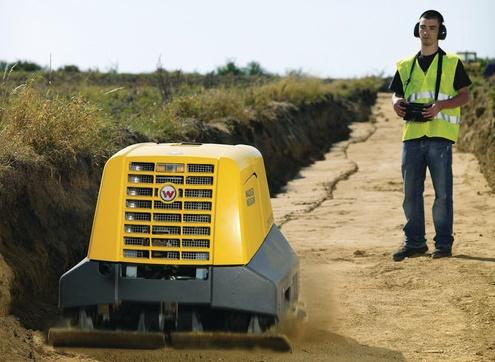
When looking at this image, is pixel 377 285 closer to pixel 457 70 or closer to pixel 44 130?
pixel 457 70

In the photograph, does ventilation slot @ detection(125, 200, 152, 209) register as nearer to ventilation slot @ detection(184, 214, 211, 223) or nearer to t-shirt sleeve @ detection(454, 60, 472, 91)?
ventilation slot @ detection(184, 214, 211, 223)

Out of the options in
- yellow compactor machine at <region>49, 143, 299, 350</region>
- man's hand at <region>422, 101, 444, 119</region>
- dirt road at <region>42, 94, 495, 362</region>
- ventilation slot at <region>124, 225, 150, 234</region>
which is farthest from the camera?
man's hand at <region>422, 101, 444, 119</region>

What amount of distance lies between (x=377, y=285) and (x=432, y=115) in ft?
5.90

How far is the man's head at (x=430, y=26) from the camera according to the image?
9.07m

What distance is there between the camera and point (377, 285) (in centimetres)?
816

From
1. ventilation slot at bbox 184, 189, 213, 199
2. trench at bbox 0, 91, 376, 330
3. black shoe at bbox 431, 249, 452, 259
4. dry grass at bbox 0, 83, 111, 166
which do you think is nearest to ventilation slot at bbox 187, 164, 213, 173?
ventilation slot at bbox 184, 189, 213, 199

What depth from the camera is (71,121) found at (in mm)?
8672

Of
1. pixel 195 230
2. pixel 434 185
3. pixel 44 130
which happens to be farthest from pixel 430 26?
pixel 195 230

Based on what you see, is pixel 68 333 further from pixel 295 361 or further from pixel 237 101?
pixel 237 101

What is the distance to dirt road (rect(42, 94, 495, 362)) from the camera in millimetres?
6102

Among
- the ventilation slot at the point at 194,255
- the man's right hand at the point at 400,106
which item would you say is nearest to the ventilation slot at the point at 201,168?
the ventilation slot at the point at 194,255

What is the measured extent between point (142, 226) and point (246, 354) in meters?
0.96

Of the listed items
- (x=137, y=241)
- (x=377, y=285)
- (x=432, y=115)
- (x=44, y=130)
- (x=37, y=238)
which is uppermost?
(x=432, y=115)

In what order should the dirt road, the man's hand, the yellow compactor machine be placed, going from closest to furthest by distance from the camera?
the yellow compactor machine → the dirt road → the man's hand
